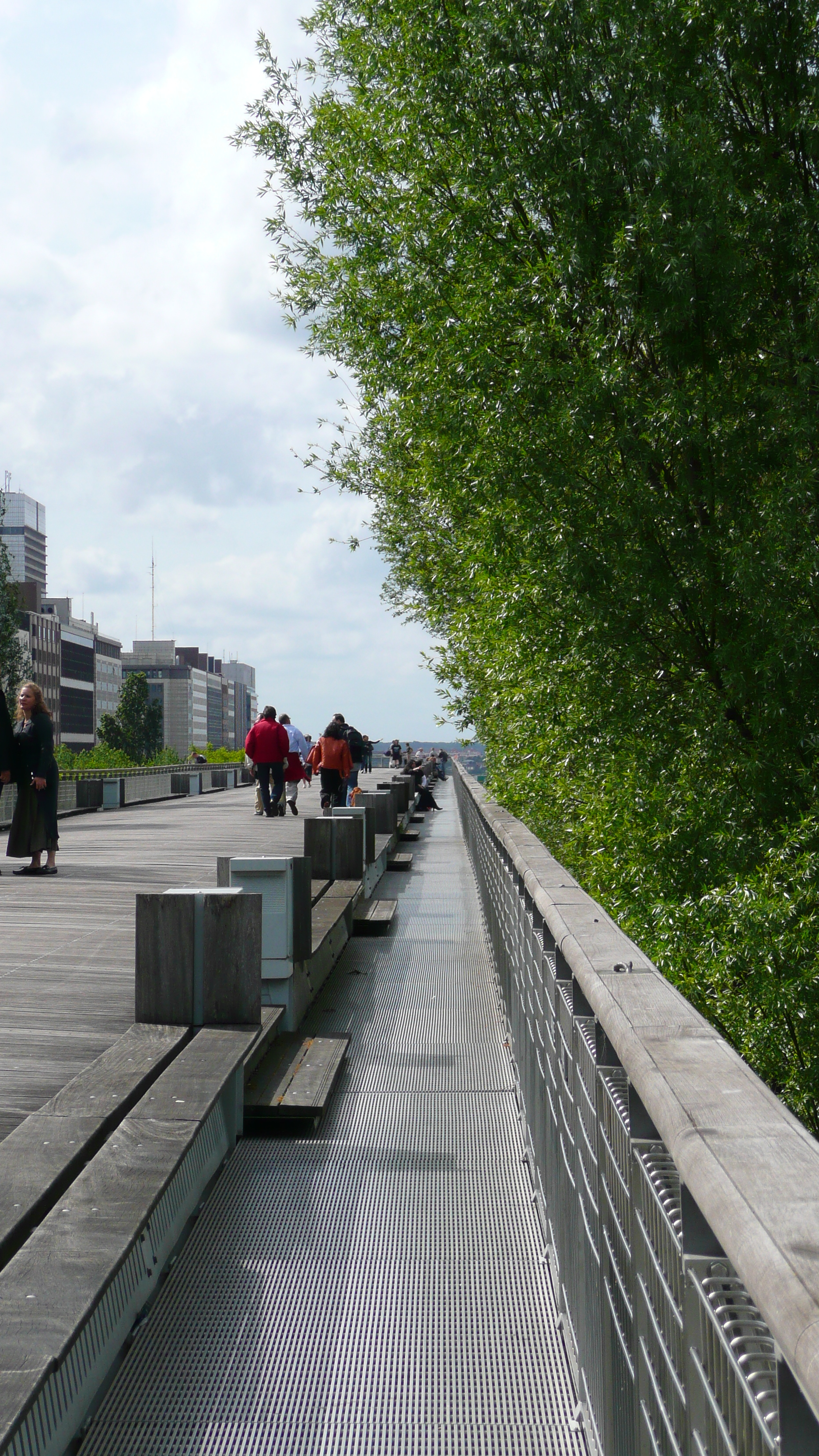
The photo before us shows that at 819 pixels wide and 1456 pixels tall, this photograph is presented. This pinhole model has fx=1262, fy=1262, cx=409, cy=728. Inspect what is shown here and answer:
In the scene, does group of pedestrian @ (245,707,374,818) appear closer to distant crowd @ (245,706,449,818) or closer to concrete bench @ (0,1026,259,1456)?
distant crowd @ (245,706,449,818)

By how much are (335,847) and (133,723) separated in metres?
120

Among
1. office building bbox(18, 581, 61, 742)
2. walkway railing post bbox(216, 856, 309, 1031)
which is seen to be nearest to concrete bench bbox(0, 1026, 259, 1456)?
walkway railing post bbox(216, 856, 309, 1031)

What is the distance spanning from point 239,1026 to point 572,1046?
2.74 meters

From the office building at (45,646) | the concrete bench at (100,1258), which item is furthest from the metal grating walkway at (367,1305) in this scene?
the office building at (45,646)

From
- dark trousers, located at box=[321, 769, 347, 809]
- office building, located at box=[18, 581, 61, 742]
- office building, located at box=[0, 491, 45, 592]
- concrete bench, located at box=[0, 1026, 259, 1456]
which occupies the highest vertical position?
office building, located at box=[0, 491, 45, 592]

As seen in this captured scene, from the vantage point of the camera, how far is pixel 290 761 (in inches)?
937

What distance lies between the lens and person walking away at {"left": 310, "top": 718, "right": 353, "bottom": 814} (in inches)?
781

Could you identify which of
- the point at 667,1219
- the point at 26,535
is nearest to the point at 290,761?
the point at 667,1219

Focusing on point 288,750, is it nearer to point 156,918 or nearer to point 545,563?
point 545,563

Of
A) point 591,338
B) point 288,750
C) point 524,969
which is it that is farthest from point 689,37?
point 288,750

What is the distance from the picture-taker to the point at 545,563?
9.16m

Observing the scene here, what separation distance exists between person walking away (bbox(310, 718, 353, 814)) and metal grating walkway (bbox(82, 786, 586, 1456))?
13532 millimetres

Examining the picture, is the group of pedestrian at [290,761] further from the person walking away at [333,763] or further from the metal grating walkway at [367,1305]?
the metal grating walkway at [367,1305]

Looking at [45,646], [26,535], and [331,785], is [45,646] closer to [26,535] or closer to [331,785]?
[26,535]
